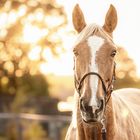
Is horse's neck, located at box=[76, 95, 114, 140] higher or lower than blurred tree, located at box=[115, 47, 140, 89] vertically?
higher

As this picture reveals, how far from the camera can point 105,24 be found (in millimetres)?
5941

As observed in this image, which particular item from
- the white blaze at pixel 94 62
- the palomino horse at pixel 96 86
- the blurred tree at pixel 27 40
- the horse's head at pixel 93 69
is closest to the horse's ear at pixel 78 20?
the palomino horse at pixel 96 86

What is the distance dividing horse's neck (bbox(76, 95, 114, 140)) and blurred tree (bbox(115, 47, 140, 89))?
68.1 feet

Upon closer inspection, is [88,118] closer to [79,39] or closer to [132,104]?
[79,39]

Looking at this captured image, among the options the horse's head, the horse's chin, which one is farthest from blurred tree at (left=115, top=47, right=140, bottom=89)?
the horse's chin

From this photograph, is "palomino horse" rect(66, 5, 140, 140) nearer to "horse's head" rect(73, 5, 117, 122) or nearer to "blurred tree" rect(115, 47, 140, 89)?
"horse's head" rect(73, 5, 117, 122)

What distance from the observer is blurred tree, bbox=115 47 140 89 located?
27.0 m

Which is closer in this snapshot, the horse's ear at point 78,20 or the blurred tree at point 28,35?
the horse's ear at point 78,20

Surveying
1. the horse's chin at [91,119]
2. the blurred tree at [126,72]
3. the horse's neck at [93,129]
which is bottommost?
the blurred tree at [126,72]

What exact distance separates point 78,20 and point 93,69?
80cm

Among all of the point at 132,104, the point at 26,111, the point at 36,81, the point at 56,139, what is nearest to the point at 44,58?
the point at 36,81

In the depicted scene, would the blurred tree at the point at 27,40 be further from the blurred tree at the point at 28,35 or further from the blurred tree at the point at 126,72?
the blurred tree at the point at 126,72

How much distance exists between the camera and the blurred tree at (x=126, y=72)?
1062 inches

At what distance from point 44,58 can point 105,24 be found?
1873cm
